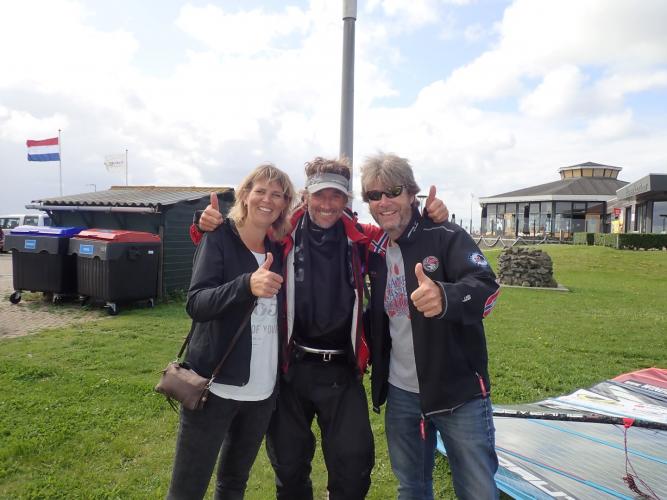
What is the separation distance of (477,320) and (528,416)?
2.15 meters

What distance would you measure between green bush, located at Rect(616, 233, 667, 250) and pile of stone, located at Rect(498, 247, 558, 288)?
45.9 ft

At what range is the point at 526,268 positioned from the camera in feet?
52.5

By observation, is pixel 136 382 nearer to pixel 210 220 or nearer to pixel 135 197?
pixel 210 220

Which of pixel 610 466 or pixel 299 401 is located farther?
pixel 610 466

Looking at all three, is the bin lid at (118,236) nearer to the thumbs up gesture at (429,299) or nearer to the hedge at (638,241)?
the thumbs up gesture at (429,299)

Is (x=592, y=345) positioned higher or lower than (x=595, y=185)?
lower

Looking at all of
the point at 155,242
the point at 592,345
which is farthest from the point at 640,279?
the point at 155,242

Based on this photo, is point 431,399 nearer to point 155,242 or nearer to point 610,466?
point 610,466

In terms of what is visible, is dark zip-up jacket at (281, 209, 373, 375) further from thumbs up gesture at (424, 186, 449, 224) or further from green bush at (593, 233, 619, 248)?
green bush at (593, 233, 619, 248)

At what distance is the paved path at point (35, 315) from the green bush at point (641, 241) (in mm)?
27162

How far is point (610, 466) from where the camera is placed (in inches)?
141

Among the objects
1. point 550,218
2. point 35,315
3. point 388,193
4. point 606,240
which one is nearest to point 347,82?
point 388,193

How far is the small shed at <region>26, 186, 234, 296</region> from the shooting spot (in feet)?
36.1

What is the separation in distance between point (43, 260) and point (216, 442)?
9.48 m
